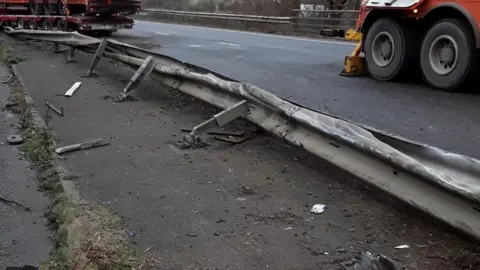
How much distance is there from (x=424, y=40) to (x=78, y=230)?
7187mm

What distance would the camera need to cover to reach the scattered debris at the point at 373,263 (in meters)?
3.00

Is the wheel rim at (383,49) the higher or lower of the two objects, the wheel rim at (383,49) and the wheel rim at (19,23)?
the higher

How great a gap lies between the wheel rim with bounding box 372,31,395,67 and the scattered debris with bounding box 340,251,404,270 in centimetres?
718

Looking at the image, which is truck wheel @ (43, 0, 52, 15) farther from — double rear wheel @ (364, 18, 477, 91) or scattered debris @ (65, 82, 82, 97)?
double rear wheel @ (364, 18, 477, 91)

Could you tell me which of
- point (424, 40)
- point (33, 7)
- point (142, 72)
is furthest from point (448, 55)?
point (33, 7)

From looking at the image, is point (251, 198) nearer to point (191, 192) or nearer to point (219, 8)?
point (191, 192)

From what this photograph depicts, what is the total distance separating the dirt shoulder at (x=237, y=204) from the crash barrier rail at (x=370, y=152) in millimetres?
273

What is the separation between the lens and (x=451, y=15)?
28.8 ft

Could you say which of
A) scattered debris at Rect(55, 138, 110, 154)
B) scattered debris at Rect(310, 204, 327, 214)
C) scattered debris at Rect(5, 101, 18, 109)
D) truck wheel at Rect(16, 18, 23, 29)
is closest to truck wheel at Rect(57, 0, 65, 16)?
truck wheel at Rect(16, 18, 23, 29)

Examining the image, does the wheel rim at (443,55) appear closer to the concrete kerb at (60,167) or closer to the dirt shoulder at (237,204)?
the dirt shoulder at (237,204)

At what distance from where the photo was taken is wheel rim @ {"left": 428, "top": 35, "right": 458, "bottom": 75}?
8.59m

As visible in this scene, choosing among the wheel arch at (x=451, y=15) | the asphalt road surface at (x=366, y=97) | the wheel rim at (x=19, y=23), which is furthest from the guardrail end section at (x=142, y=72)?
the wheel rim at (x=19, y=23)

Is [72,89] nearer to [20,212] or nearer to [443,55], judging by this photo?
[20,212]

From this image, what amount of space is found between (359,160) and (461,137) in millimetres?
2495
